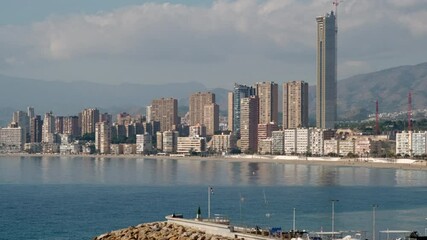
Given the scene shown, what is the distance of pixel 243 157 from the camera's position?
14800 centimetres

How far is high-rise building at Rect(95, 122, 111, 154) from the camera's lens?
177m

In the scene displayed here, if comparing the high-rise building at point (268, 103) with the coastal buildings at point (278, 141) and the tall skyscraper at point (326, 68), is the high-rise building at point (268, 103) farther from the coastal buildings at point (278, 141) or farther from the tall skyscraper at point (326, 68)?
the coastal buildings at point (278, 141)

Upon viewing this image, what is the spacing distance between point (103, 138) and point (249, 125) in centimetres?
2970

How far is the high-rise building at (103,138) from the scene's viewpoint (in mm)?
176875

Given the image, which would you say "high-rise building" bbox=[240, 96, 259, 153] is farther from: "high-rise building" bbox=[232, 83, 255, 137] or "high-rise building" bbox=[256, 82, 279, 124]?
"high-rise building" bbox=[232, 83, 255, 137]

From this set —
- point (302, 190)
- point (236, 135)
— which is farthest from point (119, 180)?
point (236, 135)

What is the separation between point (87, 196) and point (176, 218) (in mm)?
29270

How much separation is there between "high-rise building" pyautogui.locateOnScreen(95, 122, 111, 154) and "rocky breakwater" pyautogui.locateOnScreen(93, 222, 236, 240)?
146017 mm

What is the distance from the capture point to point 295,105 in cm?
17950

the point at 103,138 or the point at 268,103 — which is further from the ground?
the point at 268,103

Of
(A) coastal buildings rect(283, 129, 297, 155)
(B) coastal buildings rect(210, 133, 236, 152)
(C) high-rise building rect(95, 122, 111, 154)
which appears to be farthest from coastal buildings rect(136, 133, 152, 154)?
(A) coastal buildings rect(283, 129, 297, 155)

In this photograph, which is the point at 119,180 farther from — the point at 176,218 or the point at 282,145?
the point at 282,145

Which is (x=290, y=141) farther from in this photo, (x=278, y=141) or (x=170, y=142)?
(x=170, y=142)

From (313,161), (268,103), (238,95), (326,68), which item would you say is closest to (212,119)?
(238,95)
